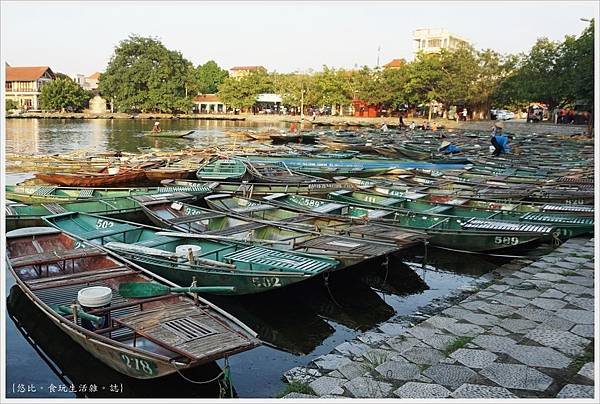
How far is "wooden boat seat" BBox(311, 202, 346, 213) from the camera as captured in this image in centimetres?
1178

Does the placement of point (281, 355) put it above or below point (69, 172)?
below

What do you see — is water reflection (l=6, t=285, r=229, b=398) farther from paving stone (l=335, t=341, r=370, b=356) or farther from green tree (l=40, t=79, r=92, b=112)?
green tree (l=40, t=79, r=92, b=112)

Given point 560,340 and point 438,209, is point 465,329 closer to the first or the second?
point 560,340

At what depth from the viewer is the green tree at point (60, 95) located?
68438 millimetres

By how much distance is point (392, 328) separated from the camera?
764 cm

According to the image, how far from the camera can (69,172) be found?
18.7 metres

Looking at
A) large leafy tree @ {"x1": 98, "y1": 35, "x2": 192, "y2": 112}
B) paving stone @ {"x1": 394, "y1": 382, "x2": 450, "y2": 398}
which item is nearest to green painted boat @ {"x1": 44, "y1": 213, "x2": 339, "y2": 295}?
paving stone @ {"x1": 394, "y1": 382, "x2": 450, "y2": 398}

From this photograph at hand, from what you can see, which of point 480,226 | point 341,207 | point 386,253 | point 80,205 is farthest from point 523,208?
point 80,205

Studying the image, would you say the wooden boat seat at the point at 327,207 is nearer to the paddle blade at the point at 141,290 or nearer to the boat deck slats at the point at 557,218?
the boat deck slats at the point at 557,218

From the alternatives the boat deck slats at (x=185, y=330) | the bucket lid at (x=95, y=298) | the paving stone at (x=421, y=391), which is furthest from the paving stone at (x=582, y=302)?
the bucket lid at (x=95, y=298)

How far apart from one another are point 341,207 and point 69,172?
37.4ft

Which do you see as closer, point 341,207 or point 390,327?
point 390,327

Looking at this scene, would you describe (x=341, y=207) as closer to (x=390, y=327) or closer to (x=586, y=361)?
(x=390, y=327)

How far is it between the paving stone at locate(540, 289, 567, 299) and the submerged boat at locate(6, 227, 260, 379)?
4570 millimetres
